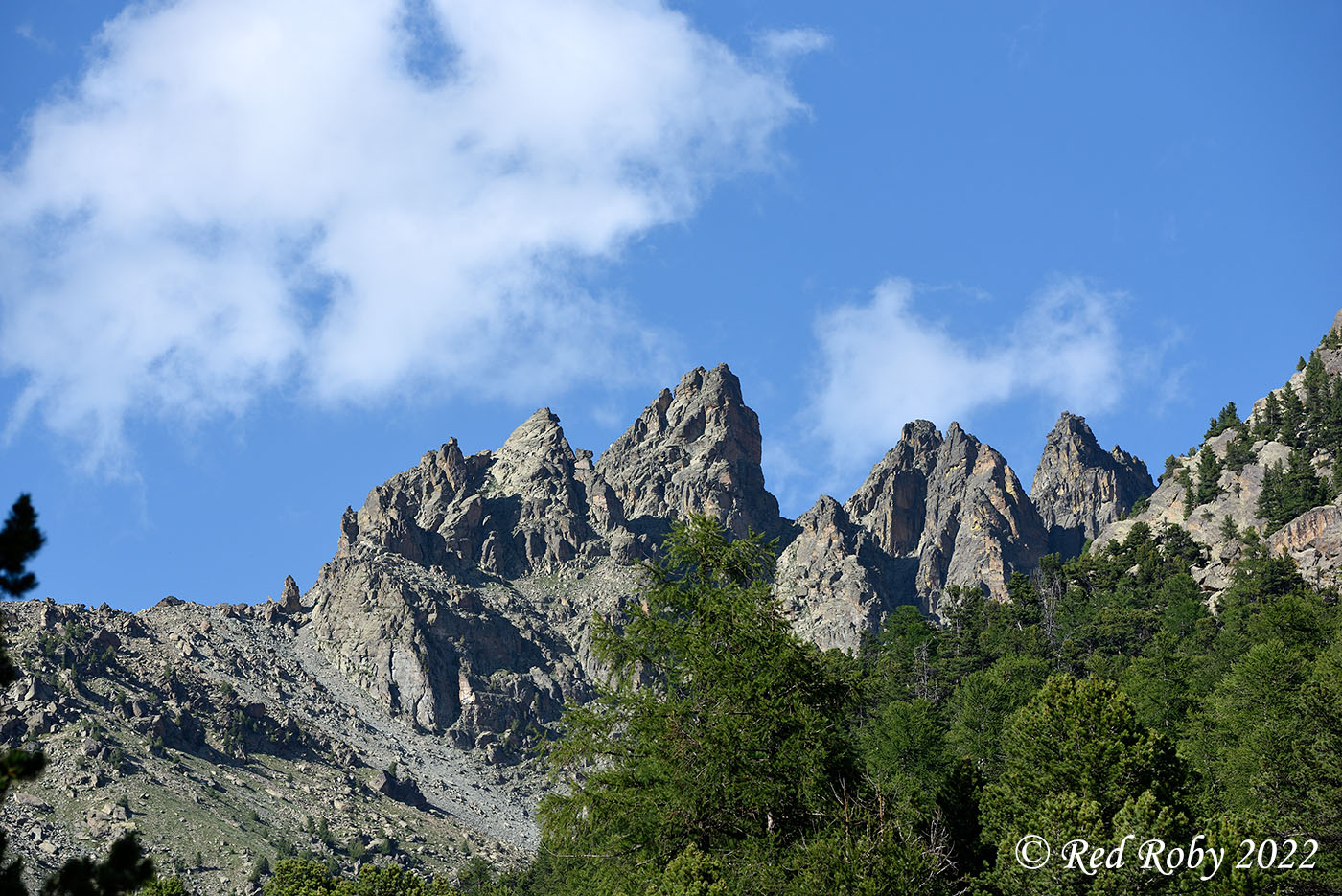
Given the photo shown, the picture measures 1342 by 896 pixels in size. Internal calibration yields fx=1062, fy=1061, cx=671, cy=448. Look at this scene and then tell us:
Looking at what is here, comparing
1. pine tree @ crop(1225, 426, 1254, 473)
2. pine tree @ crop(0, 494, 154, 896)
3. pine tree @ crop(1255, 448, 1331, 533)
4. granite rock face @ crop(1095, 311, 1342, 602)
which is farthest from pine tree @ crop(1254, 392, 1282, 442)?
pine tree @ crop(0, 494, 154, 896)

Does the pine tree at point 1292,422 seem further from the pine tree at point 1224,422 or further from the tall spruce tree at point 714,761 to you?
the tall spruce tree at point 714,761

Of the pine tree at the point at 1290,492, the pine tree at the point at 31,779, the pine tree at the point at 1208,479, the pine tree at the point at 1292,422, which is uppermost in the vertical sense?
the pine tree at the point at 1292,422

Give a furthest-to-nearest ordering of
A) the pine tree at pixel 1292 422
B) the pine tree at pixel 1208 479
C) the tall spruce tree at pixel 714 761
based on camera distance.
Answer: the pine tree at pixel 1292 422
the pine tree at pixel 1208 479
the tall spruce tree at pixel 714 761

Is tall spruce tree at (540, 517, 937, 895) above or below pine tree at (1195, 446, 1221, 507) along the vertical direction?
below

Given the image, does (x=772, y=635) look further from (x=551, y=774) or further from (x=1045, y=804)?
(x=1045, y=804)

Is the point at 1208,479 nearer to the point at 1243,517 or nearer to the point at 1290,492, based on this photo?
the point at 1243,517

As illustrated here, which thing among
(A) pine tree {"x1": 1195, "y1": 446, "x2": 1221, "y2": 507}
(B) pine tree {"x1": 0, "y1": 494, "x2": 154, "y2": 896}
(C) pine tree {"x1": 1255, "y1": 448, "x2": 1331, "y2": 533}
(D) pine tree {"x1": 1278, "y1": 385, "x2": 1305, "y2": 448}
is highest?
(D) pine tree {"x1": 1278, "y1": 385, "x2": 1305, "y2": 448}

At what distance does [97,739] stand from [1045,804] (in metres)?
162

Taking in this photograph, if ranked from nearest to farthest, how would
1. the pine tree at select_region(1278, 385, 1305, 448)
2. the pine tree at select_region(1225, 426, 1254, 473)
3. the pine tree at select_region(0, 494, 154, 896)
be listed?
the pine tree at select_region(0, 494, 154, 896) < the pine tree at select_region(1278, 385, 1305, 448) < the pine tree at select_region(1225, 426, 1254, 473)

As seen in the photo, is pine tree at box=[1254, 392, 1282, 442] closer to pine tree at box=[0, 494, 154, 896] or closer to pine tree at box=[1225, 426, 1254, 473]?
pine tree at box=[1225, 426, 1254, 473]

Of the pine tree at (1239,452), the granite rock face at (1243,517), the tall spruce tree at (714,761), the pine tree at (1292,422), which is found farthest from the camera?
the pine tree at (1239,452)

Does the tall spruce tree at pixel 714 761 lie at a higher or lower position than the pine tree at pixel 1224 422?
lower

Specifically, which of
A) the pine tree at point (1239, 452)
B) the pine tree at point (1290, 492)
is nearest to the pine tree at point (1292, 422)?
the pine tree at point (1239, 452)

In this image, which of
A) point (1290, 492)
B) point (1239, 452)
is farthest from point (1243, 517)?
point (1239, 452)
